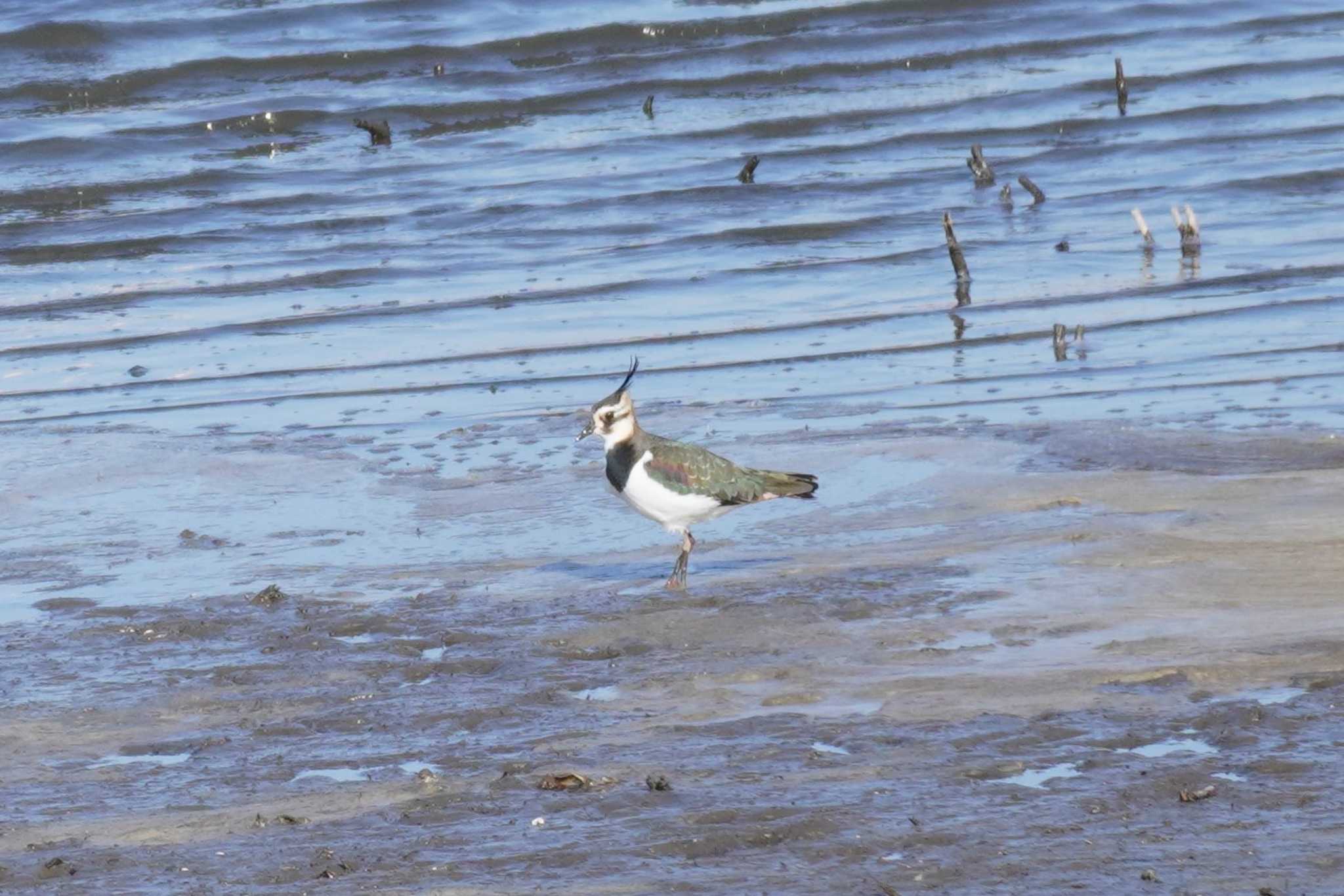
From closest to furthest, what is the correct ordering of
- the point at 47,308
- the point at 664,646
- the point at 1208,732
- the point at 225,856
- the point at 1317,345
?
the point at 225,856, the point at 1208,732, the point at 664,646, the point at 1317,345, the point at 47,308

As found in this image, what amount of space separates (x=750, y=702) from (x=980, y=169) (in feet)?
43.1

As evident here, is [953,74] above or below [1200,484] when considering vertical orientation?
above

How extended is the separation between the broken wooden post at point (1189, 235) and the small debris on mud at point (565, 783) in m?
10.7

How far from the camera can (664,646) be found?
704cm

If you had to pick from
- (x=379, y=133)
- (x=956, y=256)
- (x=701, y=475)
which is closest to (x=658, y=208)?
(x=379, y=133)

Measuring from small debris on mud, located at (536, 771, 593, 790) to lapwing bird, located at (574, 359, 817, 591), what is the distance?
241 cm

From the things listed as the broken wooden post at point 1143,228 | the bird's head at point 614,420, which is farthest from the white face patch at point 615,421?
the broken wooden post at point 1143,228

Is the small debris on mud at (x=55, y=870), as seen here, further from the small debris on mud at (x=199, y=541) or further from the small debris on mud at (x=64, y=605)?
the small debris on mud at (x=199, y=541)

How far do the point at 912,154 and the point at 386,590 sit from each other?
13.8 meters

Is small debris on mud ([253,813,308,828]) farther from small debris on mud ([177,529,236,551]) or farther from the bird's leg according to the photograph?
small debris on mud ([177,529,236,551])

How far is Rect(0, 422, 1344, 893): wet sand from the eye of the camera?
492 centimetres

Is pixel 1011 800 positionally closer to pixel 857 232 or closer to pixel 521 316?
pixel 521 316

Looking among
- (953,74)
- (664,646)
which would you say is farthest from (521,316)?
(953,74)

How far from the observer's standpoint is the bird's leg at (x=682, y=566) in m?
7.88
